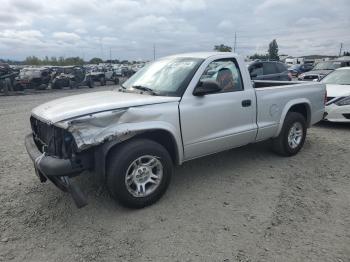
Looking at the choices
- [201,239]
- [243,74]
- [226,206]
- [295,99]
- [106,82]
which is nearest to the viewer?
[201,239]

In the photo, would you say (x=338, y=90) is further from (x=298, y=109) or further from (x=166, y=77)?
(x=166, y=77)

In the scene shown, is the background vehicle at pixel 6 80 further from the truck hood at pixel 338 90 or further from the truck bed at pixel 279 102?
the truck bed at pixel 279 102

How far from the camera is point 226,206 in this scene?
4.01m

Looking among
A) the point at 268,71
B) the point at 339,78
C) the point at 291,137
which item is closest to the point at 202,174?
the point at 291,137

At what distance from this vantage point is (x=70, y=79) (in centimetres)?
2522

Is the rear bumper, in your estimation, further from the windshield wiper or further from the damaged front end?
the damaged front end

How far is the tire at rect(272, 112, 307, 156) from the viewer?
5.65 metres

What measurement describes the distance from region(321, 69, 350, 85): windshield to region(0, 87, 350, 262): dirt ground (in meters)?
4.40

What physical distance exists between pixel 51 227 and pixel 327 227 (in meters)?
2.92

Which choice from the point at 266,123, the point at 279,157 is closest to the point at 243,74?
the point at 266,123

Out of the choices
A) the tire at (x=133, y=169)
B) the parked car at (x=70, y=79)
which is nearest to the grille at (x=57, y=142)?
the tire at (x=133, y=169)

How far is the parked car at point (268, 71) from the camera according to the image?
496 inches

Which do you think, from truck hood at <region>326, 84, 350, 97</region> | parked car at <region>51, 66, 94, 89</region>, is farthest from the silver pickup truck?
parked car at <region>51, 66, 94, 89</region>

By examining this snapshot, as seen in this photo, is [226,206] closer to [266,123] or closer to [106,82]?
[266,123]
